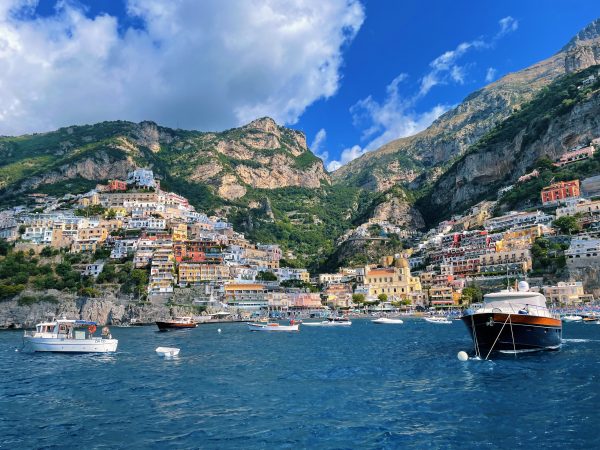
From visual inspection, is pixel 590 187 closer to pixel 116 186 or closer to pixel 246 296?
pixel 246 296

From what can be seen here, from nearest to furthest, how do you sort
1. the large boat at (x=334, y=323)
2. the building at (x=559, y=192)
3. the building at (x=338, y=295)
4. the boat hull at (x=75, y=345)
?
the boat hull at (x=75, y=345) < the large boat at (x=334, y=323) < the building at (x=559, y=192) < the building at (x=338, y=295)

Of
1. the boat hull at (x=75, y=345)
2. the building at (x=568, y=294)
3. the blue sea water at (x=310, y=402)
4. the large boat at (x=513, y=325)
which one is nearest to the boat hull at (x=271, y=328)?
the boat hull at (x=75, y=345)

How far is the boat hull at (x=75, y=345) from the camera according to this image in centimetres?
4028

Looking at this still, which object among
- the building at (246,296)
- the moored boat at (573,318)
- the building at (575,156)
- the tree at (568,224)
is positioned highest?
the building at (575,156)

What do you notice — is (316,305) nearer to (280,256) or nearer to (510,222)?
(280,256)

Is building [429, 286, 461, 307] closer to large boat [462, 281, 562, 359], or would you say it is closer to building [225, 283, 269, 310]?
building [225, 283, 269, 310]

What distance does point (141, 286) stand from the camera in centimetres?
9575

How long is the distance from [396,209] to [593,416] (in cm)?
17568

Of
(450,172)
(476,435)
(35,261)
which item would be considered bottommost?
(476,435)

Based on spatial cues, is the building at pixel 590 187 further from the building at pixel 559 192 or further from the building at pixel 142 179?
the building at pixel 142 179

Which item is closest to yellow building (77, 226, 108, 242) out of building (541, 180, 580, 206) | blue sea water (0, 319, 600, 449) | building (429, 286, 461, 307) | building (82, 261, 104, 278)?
building (82, 261, 104, 278)

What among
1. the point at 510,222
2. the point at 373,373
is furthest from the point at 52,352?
the point at 510,222

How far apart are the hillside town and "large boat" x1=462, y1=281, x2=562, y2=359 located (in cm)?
5951

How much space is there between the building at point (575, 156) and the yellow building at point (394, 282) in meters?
53.2
